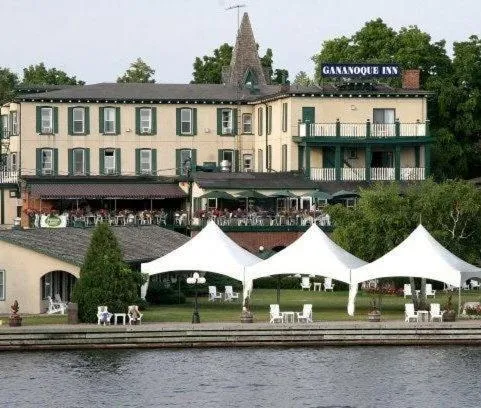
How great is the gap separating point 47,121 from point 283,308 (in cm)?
3978

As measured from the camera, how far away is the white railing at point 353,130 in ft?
368

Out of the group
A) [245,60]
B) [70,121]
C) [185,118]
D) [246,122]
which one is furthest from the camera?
[245,60]

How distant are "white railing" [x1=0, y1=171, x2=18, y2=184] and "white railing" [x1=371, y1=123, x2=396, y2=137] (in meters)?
21.0

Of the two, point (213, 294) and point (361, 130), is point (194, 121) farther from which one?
point (213, 294)

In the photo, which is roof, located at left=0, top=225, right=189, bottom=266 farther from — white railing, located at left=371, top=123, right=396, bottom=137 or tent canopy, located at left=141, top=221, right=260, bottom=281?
white railing, located at left=371, top=123, right=396, bottom=137

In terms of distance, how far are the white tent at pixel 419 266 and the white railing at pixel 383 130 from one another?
38.4 metres

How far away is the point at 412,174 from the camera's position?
11269 centimetres

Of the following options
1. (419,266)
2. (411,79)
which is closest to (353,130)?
(411,79)

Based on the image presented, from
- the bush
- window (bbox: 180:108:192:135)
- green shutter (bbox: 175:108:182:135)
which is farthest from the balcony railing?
the bush

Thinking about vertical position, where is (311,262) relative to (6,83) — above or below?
below

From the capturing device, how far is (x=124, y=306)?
234ft

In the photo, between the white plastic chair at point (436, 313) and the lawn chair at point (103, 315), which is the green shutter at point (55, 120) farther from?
the white plastic chair at point (436, 313)

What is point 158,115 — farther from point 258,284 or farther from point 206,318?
point 206,318

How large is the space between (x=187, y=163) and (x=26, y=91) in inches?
449
